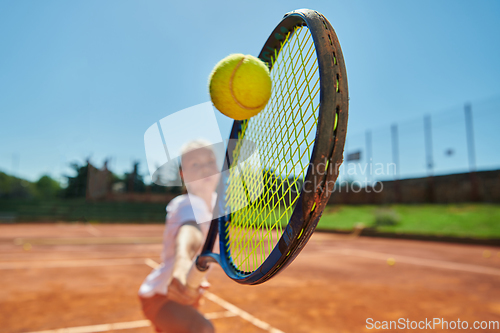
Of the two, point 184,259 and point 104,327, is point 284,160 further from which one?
point 104,327

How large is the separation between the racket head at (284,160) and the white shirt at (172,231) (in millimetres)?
108

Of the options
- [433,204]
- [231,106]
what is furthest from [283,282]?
[433,204]

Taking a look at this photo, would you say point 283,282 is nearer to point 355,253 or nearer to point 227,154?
point 227,154

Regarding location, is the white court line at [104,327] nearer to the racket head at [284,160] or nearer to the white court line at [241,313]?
the white court line at [241,313]

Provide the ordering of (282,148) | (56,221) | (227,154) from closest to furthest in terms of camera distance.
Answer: (282,148) → (227,154) → (56,221)

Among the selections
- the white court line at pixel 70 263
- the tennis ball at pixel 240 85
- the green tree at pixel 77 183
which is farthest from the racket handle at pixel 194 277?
the green tree at pixel 77 183

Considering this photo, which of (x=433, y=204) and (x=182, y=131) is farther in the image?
(x=433, y=204)

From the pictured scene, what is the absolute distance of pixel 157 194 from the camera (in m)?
29.6

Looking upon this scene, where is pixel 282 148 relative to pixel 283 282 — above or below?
above

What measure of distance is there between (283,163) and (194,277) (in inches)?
28.5

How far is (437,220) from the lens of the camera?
15.4 m

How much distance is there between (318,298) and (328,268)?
8.20ft

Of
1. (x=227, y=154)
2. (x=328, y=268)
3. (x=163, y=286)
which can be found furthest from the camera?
(x=328, y=268)

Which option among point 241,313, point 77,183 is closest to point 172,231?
point 241,313
